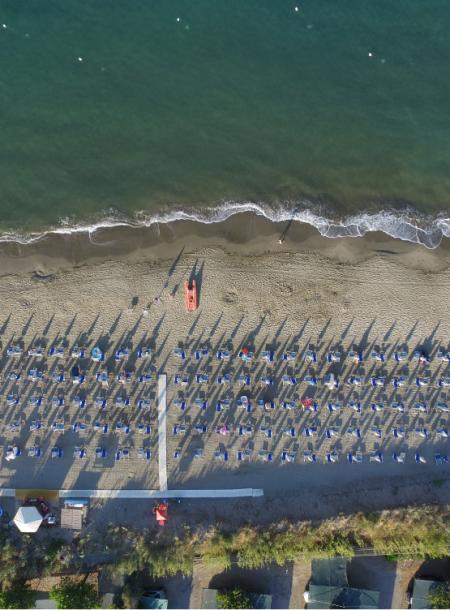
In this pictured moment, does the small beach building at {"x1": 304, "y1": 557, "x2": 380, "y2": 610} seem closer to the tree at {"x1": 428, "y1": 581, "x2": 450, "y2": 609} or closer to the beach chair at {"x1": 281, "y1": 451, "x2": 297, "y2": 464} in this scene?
the tree at {"x1": 428, "y1": 581, "x2": 450, "y2": 609}

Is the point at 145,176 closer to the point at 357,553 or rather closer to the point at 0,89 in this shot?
the point at 0,89

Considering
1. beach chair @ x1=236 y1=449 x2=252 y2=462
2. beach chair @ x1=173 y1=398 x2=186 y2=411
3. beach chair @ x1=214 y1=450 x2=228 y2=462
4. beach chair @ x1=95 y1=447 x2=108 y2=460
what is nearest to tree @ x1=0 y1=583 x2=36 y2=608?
beach chair @ x1=95 y1=447 x2=108 y2=460

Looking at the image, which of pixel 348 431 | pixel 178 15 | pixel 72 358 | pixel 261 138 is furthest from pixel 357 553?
pixel 178 15

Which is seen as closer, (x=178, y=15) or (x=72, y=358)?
(x=72, y=358)

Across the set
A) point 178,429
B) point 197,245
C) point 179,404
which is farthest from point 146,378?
point 197,245

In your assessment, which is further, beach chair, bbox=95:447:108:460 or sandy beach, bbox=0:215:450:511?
sandy beach, bbox=0:215:450:511

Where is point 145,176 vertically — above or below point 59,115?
below

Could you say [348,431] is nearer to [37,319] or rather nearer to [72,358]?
[72,358]

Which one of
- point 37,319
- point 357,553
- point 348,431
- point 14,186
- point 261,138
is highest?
point 261,138
